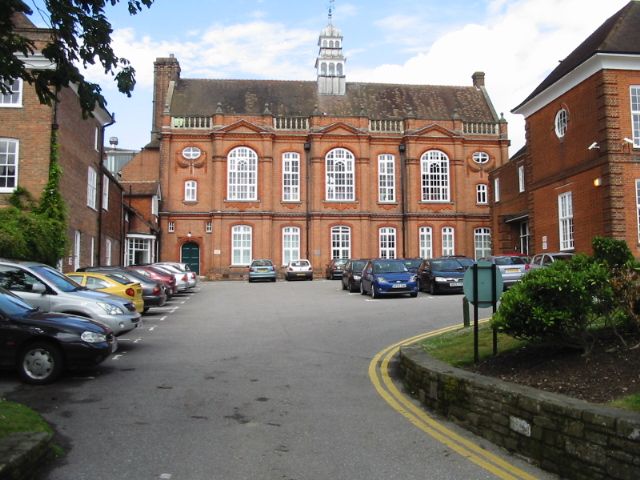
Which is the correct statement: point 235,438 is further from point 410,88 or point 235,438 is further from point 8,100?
point 410,88

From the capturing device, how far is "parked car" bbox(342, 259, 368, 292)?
27750mm

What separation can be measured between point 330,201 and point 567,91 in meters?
23.7

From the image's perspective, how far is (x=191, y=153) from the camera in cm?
4781

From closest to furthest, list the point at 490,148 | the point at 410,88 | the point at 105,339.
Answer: the point at 105,339
the point at 490,148
the point at 410,88

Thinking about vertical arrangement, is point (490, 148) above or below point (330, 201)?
above

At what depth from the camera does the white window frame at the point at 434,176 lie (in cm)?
4956

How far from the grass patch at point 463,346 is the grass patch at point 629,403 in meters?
2.90

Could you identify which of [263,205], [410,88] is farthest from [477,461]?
[410,88]

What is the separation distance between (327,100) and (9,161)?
31965 millimetres

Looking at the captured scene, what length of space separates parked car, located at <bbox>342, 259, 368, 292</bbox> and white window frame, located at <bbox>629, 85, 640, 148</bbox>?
12.7 meters

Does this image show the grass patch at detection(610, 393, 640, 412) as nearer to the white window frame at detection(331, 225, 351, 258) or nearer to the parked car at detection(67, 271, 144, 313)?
the parked car at detection(67, 271, 144, 313)

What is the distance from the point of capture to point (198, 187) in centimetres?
4762

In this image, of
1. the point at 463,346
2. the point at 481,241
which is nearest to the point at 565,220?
the point at 463,346

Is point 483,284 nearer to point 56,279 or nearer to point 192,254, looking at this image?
point 56,279
